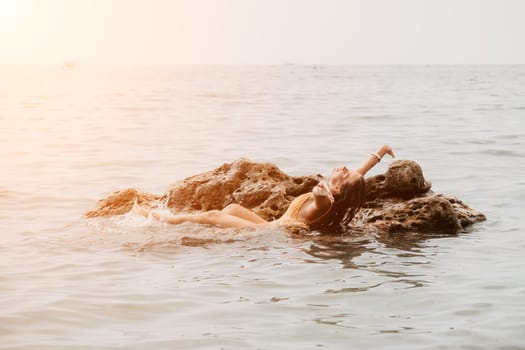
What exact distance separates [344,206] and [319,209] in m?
0.31

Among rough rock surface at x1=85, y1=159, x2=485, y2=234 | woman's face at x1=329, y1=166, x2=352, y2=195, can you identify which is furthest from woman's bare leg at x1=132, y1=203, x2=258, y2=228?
woman's face at x1=329, y1=166, x2=352, y2=195

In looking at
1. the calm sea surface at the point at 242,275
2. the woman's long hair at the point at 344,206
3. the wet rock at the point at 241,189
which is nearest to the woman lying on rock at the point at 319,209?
the woman's long hair at the point at 344,206

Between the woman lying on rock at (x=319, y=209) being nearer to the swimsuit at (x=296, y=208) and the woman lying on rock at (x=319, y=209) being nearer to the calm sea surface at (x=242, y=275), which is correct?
the swimsuit at (x=296, y=208)

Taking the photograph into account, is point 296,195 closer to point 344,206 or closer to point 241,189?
point 241,189

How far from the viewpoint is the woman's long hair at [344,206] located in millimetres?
10352

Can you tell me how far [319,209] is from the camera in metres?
10.4

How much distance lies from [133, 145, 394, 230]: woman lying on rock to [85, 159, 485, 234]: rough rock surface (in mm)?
437

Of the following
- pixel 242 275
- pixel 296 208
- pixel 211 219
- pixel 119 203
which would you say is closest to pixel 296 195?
pixel 296 208

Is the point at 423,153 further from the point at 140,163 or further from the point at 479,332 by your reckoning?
the point at 479,332

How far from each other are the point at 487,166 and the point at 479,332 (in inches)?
438

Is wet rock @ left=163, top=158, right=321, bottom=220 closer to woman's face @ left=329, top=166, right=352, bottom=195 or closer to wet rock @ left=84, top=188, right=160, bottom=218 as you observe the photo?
wet rock @ left=84, top=188, right=160, bottom=218

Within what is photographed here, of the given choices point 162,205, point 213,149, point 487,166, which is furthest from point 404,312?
point 213,149

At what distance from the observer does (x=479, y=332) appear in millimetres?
6840

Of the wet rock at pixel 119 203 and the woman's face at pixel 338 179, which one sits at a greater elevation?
the woman's face at pixel 338 179
